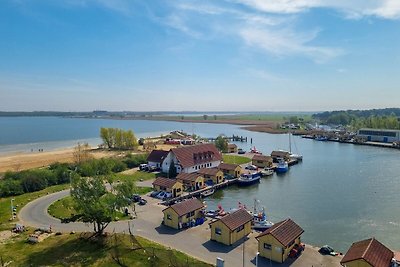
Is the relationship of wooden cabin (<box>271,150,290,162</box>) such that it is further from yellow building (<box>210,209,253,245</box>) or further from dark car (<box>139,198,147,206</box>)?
yellow building (<box>210,209,253,245</box>)

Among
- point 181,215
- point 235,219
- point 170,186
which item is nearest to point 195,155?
point 170,186

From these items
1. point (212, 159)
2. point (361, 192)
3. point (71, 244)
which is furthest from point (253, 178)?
point (71, 244)

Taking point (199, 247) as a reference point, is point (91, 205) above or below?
above

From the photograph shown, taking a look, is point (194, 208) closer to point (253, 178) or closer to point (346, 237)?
point (346, 237)

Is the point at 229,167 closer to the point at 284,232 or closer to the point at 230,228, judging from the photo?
the point at 230,228

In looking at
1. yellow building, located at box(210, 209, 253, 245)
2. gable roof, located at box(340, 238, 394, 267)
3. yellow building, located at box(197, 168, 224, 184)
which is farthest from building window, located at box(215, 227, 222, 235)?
yellow building, located at box(197, 168, 224, 184)

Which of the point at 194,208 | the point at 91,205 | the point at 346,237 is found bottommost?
the point at 346,237

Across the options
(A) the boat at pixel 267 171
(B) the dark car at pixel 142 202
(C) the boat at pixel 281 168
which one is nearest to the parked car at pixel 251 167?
(A) the boat at pixel 267 171
